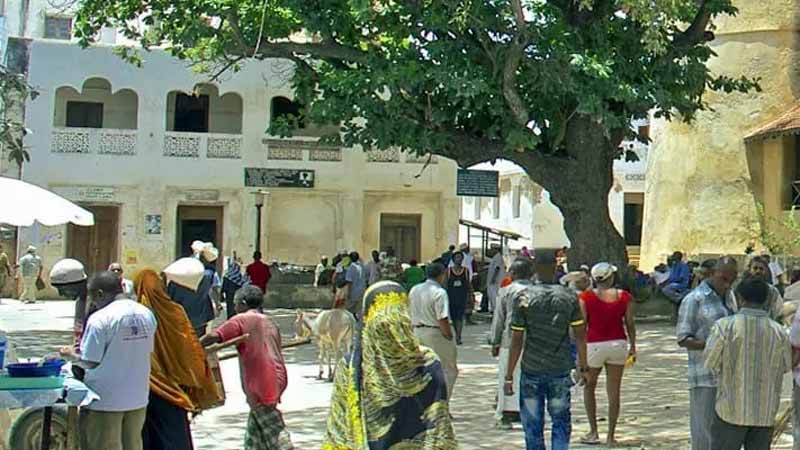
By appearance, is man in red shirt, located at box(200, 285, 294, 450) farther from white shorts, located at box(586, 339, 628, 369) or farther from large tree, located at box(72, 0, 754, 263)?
large tree, located at box(72, 0, 754, 263)

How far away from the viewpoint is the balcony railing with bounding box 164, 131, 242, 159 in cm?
2792

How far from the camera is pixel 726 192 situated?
27.4 m

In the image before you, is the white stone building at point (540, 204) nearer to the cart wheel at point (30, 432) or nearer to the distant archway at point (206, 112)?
the distant archway at point (206, 112)

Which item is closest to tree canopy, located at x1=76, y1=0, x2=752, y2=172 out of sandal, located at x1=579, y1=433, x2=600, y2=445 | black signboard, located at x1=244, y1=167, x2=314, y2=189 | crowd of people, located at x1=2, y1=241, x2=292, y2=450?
sandal, located at x1=579, y1=433, x2=600, y2=445

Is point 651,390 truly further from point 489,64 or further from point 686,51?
point 686,51

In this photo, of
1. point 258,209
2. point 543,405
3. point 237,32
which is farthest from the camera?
point 258,209

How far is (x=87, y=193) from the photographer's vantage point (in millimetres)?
27156

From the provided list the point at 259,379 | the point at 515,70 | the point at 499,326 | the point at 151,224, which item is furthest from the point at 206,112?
the point at 259,379

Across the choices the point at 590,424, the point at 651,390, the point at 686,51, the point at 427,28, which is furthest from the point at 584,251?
the point at 590,424

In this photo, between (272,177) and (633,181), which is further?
(633,181)

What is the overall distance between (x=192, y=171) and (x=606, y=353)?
21.1 meters

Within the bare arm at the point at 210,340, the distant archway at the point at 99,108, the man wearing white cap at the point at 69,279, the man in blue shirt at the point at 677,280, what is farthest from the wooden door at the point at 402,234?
the bare arm at the point at 210,340

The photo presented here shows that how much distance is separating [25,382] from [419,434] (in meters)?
2.28

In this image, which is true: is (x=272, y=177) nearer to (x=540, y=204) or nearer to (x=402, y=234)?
(x=402, y=234)
